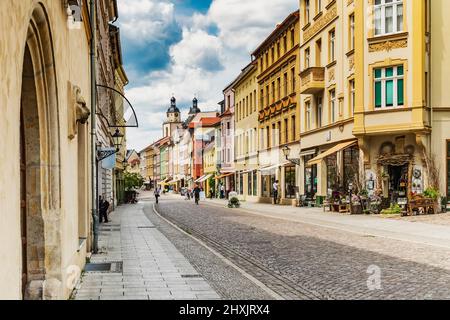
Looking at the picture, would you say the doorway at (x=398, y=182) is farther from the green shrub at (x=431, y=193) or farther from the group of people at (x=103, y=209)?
the group of people at (x=103, y=209)

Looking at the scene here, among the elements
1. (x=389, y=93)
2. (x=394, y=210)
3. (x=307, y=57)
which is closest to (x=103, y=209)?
(x=394, y=210)

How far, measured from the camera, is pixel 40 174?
6.52m

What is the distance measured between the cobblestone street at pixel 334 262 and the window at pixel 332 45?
52.7ft

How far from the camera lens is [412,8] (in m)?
27.8

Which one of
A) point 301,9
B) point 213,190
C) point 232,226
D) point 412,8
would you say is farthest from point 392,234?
point 213,190

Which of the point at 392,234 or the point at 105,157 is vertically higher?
the point at 105,157

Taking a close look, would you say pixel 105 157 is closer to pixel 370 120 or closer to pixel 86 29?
pixel 86 29

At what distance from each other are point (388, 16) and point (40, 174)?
24.9 m

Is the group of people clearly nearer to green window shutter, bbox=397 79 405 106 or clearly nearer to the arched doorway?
green window shutter, bbox=397 79 405 106

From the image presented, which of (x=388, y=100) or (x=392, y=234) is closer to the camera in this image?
(x=392, y=234)

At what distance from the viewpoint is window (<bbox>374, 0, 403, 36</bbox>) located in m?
28.3

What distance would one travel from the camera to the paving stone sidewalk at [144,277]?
27.6 feet

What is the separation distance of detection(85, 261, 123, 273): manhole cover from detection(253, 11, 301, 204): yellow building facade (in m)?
30.4
